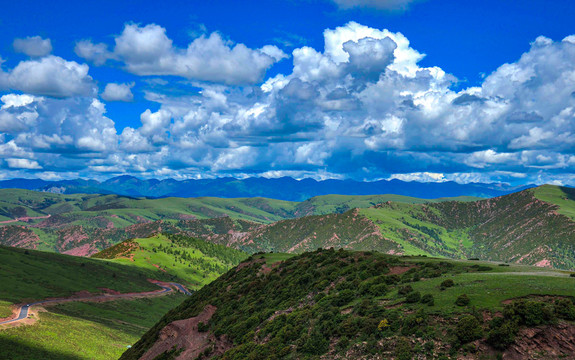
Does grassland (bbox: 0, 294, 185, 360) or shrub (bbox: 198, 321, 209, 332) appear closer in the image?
shrub (bbox: 198, 321, 209, 332)

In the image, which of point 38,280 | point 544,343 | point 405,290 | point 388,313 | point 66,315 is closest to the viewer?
point 544,343

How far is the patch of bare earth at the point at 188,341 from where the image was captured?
5725 centimetres

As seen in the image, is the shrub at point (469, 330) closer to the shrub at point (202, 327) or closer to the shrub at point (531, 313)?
the shrub at point (531, 313)

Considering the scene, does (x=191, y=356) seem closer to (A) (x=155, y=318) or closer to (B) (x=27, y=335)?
(B) (x=27, y=335)

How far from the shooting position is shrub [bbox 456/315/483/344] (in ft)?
102

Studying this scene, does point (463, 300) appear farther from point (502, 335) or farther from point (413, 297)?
point (502, 335)

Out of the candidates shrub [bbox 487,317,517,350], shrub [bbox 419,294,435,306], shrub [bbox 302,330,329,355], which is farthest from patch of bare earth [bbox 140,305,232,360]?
shrub [bbox 487,317,517,350]

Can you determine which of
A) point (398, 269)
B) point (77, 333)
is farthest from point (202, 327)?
point (77, 333)

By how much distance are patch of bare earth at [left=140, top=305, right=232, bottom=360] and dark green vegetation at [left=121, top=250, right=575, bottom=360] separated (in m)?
0.37

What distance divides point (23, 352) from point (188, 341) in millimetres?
35420

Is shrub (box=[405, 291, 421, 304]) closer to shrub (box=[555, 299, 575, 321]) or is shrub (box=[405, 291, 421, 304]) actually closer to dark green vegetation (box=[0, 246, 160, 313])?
shrub (box=[555, 299, 575, 321])

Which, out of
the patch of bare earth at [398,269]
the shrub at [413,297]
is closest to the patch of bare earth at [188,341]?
the patch of bare earth at [398,269]

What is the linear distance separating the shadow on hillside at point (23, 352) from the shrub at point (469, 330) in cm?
7477

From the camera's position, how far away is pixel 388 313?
39438 mm
